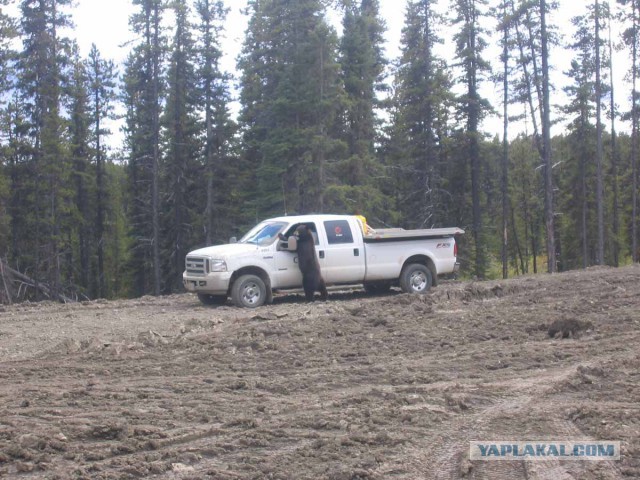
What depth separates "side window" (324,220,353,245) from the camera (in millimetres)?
16766

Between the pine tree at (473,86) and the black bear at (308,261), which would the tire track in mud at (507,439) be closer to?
the black bear at (308,261)

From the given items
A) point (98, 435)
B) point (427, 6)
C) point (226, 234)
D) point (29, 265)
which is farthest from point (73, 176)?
point (98, 435)

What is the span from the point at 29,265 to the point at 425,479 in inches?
1582

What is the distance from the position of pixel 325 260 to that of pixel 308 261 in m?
0.64

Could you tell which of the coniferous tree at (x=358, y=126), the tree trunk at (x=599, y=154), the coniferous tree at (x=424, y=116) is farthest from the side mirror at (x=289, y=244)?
the tree trunk at (x=599, y=154)

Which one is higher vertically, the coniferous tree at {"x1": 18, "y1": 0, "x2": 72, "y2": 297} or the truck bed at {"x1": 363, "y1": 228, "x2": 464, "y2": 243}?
the coniferous tree at {"x1": 18, "y1": 0, "x2": 72, "y2": 297}

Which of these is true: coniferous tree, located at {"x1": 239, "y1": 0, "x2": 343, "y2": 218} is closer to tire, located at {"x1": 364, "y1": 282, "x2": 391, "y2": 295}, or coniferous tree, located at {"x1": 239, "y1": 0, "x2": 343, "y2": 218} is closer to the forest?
the forest

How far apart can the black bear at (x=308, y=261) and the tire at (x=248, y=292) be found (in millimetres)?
945

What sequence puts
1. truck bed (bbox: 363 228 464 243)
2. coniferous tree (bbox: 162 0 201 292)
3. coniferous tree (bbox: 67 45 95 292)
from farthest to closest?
coniferous tree (bbox: 67 45 95 292)
coniferous tree (bbox: 162 0 201 292)
truck bed (bbox: 363 228 464 243)

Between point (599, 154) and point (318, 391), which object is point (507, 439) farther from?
point (599, 154)

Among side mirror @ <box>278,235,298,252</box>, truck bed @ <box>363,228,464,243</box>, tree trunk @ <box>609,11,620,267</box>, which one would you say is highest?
tree trunk @ <box>609,11,620,267</box>

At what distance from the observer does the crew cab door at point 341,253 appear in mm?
16641

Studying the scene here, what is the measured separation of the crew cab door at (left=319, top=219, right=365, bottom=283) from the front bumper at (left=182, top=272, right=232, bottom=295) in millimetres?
2259

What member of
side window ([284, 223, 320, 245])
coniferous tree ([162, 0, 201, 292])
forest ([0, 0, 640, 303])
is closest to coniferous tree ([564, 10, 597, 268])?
forest ([0, 0, 640, 303])
